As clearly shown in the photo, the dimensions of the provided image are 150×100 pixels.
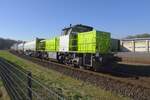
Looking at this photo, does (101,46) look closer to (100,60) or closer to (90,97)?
(100,60)

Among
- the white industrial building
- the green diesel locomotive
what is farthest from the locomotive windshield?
the white industrial building

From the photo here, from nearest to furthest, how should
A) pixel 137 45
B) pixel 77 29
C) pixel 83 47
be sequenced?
1. pixel 83 47
2. pixel 77 29
3. pixel 137 45

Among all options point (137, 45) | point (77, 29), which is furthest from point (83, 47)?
point (137, 45)

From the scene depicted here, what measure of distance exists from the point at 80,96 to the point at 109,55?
8283mm

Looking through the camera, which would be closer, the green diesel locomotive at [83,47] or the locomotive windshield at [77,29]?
the green diesel locomotive at [83,47]

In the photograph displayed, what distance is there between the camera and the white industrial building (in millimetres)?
37188

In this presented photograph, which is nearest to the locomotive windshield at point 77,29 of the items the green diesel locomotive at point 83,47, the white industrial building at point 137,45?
the green diesel locomotive at point 83,47

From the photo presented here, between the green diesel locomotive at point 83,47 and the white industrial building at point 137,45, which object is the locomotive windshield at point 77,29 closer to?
the green diesel locomotive at point 83,47

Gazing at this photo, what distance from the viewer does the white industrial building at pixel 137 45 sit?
37.2 metres

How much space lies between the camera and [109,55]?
59.4 ft

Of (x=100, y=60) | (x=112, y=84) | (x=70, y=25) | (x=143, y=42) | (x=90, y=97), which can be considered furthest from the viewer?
(x=143, y=42)

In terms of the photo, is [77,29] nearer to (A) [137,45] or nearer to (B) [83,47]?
(B) [83,47]

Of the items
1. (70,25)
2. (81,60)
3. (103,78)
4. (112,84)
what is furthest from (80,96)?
(70,25)

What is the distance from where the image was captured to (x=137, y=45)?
130ft
